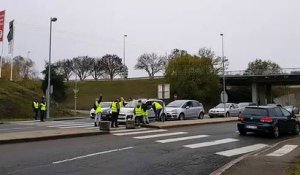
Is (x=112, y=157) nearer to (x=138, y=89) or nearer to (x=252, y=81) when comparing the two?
(x=252, y=81)

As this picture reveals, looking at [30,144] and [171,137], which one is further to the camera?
[171,137]

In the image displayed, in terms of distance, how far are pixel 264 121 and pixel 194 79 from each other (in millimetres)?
56630

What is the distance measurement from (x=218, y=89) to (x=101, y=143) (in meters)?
65.0

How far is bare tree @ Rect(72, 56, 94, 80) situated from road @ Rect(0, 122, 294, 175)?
105 meters

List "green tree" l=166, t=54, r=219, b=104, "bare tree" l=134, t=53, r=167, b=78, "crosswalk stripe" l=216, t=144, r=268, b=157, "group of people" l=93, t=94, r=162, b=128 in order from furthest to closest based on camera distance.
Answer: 1. "bare tree" l=134, t=53, r=167, b=78
2. "green tree" l=166, t=54, r=219, b=104
3. "group of people" l=93, t=94, r=162, b=128
4. "crosswalk stripe" l=216, t=144, r=268, b=157

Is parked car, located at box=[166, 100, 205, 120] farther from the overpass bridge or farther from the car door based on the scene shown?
the overpass bridge

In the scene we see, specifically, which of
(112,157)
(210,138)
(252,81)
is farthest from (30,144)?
(252,81)

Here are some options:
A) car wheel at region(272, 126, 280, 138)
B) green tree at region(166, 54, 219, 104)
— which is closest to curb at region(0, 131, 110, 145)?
car wheel at region(272, 126, 280, 138)

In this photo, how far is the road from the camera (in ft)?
36.6

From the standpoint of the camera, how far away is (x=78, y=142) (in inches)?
672

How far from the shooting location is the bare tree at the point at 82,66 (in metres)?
123

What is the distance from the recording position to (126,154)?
13961mm

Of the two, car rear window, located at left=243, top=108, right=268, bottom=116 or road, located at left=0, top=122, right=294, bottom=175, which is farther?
car rear window, located at left=243, top=108, right=268, bottom=116

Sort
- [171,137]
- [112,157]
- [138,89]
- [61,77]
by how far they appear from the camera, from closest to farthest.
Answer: [112,157] < [171,137] < [61,77] < [138,89]
